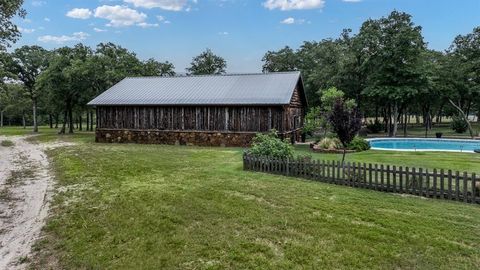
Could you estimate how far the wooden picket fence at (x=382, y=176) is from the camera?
893cm

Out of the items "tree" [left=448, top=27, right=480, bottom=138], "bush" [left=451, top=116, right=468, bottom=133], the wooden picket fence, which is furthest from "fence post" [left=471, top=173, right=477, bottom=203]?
"bush" [left=451, top=116, right=468, bottom=133]

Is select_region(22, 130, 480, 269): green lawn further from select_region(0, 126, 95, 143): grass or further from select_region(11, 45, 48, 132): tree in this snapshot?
select_region(11, 45, 48, 132): tree

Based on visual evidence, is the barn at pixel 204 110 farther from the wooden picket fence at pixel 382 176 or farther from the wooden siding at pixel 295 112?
the wooden picket fence at pixel 382 176

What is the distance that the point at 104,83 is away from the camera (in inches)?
1492

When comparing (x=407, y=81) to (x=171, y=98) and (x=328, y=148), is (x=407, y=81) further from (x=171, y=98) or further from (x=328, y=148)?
(x=171, y=98)

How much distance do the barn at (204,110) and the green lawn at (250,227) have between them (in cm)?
1309

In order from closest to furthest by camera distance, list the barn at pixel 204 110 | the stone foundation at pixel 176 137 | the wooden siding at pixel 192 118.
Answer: the wooden siding at pixel 192 118 → the barn at pixel 204 110 → the stone foundation at pixel 176 137

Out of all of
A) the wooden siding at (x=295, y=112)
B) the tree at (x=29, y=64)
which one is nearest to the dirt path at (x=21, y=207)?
the wooden siding at (x=295, y=112)

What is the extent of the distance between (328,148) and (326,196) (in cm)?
1104

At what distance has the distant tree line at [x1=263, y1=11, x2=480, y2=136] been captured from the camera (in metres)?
31.2

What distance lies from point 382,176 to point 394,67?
24852 millimetres

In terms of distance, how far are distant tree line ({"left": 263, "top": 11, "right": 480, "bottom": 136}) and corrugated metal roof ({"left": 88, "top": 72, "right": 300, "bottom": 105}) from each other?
476cm

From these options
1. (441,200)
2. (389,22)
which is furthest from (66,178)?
(389,22)

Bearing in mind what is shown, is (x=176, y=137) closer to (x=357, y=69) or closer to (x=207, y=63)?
(x=357, y=69)
